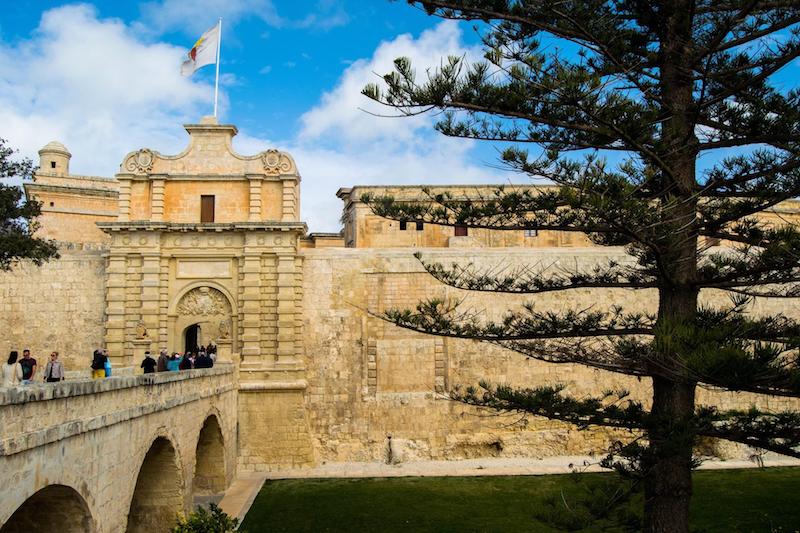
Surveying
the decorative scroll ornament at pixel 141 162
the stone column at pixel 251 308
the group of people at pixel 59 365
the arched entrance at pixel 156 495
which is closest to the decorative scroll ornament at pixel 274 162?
the stone column at pixel 251 308

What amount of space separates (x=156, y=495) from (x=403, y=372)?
28.4ft

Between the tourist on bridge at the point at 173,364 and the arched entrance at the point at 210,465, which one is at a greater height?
the tourist on bridge at the point at 173,364

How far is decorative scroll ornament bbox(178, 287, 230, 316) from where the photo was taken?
1855 cm

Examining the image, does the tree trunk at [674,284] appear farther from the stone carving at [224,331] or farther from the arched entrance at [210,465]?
the stone carving at [224,331]

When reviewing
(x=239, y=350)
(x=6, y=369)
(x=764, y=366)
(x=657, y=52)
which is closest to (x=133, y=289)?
(x=239, y=350)

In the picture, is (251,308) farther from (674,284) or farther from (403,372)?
(674,284)

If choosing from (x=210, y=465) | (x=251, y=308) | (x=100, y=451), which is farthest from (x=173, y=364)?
(x=100, y=451)

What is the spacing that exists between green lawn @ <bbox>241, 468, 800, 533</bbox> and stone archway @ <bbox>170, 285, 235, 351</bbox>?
161 inches

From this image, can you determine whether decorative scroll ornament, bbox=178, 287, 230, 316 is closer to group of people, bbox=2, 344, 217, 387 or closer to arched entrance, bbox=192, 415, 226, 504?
group of people, bbox=2, 344, 217, 387

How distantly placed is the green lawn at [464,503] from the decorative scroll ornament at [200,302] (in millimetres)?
4464

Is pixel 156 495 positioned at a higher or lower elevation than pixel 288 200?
lower

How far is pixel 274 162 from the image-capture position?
18703 millimetres

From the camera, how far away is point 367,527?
1335cm

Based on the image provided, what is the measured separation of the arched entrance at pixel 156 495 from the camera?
36.5 ft
